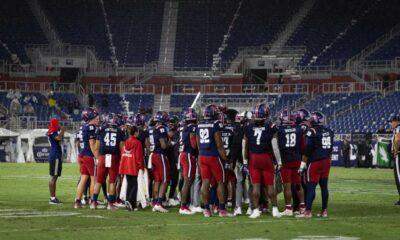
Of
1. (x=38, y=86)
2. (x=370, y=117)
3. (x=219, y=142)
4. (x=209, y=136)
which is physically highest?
(x=38, y=86)

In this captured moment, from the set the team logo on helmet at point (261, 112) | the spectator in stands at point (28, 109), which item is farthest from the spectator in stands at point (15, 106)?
the team logo on helmet at point (261, 112)

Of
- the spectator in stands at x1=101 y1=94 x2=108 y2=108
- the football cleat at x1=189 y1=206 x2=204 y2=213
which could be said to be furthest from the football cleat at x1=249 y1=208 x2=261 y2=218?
the spectator in stands at x1=101 y1=94 x2=108 y2=108

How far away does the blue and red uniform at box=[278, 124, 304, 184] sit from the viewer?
16906 millimetres

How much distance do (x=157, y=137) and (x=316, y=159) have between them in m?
3.54

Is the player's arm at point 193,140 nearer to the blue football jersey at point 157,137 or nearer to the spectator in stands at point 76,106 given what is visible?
the blue football jersey at point 157,137

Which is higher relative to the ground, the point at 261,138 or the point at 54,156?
the point at 261,138

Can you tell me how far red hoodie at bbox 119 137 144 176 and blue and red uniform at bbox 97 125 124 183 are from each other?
0.37 metres

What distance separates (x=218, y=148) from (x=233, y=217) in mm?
1344

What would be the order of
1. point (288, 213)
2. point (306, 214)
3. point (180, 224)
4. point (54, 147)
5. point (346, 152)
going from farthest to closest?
point (346, 152) → point (54, 147) → point (288, 213) → point (306, 214) → point (180, 224)

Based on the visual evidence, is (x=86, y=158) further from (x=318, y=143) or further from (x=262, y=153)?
(x=318, y=143)

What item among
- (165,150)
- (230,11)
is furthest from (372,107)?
(165,150)

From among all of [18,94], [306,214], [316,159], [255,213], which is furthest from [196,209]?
[18,94]

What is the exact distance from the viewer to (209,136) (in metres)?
16.5

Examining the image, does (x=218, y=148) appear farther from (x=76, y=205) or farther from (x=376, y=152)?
(x=376, y=152)
